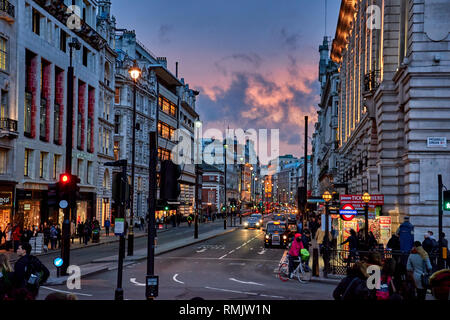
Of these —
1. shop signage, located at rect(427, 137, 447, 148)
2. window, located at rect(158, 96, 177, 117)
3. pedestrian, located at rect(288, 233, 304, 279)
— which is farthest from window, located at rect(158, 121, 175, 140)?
pedestrian, located at rect(288, 233, 304, 279)

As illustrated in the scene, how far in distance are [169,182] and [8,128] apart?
2921cm

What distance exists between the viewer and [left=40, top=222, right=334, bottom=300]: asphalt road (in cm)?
1717

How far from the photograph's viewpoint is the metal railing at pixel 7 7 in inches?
1449

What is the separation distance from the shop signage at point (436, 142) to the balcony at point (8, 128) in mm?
26171

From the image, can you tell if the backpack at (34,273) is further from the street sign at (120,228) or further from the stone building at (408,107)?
the stone building at (408,107)

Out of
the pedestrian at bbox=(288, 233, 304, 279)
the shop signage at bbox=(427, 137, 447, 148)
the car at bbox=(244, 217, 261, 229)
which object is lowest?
the car at bbox=(244, 217, 261, 229)

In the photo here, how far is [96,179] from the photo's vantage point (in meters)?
57.1

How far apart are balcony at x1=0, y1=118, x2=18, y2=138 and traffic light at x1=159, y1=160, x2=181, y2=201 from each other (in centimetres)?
2859

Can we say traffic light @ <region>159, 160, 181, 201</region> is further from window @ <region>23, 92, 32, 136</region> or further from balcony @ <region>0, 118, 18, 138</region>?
window @ <region>23, 92, 32, 136</region>
